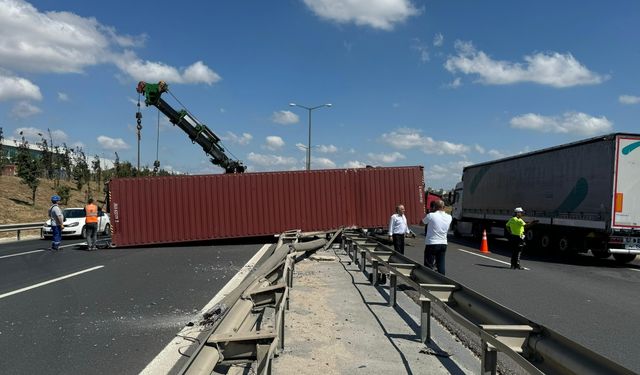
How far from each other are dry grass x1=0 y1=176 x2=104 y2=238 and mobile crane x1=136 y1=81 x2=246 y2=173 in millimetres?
9652

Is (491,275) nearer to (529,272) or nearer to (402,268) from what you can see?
(529,272)

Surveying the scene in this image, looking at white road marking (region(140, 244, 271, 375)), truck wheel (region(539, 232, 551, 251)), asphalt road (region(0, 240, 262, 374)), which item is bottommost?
asphalt road (region(0, 240, 262, 374))

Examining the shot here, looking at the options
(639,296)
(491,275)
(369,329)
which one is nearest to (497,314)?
(369,329)

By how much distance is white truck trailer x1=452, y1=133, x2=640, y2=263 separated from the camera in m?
15.0

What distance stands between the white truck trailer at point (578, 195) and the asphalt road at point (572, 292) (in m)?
0.84

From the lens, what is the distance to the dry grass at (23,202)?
29.7 m

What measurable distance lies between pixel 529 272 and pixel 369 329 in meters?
8.57

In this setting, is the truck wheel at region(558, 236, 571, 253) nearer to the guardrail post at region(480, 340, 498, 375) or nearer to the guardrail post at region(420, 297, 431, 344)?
the guardrail post at region(420, 297, 431, 344)

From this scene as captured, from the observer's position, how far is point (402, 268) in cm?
796

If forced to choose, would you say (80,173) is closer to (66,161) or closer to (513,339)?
(66,161)

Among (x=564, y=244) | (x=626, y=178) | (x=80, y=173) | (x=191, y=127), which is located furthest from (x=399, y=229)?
(x=80, y=173)

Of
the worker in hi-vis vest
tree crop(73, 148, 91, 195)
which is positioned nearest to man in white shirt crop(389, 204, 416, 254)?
the worker in hi-vis vest

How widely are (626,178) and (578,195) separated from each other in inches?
69.5

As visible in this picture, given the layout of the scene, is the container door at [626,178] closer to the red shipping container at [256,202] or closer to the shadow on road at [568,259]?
the shadow on road at [568,259]
